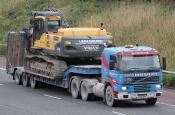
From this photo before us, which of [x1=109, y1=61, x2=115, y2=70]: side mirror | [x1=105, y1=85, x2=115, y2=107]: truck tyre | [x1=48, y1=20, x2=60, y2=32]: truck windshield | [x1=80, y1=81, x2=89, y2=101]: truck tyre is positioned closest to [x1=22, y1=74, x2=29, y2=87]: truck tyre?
[x1=48, y1=20, x2=60, y2=32]: truck windshield

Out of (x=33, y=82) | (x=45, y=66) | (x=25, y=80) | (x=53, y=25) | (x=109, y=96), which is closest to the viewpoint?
(x=109, y=96)

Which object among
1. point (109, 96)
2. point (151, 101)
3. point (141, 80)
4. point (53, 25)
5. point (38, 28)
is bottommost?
point (151, 101)

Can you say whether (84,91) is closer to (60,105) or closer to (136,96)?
(60,105)

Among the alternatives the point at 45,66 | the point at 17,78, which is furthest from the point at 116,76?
the point at 17,78

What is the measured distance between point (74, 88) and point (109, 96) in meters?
3.05

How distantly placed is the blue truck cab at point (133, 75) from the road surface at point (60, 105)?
505mm

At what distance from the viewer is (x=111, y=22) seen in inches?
1725

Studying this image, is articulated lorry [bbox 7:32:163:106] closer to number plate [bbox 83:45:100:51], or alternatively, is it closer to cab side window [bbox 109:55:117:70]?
cab side window [bbox 109:55:117:70]

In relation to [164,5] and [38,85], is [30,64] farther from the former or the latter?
[164,5]

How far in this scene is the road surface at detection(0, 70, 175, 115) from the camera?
2231 centimetres

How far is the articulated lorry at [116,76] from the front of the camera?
23.4 m

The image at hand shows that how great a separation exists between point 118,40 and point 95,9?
8.12 m

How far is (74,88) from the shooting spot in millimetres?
26625

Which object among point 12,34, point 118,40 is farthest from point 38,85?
point 118,40
